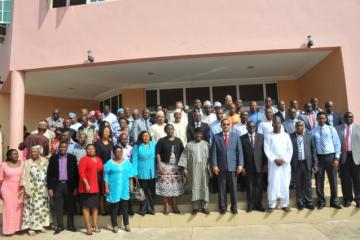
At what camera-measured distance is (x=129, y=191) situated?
6.38m

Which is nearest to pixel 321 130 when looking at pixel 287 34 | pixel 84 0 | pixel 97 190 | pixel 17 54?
pixel 287 34

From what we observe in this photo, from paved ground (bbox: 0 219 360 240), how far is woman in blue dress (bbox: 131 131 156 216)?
47 cm

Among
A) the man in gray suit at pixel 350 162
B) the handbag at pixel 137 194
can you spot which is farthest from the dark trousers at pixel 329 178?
the handbag at pixel 137 194

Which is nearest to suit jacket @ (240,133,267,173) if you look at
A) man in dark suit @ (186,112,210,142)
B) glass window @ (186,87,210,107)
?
man in dark suit @ (186,112,210,142)

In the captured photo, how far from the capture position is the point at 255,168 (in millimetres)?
6504

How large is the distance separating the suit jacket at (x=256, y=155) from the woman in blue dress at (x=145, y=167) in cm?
177

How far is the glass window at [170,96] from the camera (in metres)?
11.8

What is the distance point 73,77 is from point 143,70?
237 centimetres

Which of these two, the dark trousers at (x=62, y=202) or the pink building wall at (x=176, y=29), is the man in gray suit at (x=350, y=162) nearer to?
the pink building wall at (x=176, y=29)

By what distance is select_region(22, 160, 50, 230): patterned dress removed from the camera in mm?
6234

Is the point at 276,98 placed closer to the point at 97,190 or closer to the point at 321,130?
the point at 321,130

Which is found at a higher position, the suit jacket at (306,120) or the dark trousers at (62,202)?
the suit jacket at (306,120)

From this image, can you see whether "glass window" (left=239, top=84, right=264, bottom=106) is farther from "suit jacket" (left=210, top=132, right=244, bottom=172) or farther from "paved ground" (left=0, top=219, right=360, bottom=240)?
"paved ground" (left=0, top=219, right=360, bottom=240)

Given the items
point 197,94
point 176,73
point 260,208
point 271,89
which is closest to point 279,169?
point 260,208
